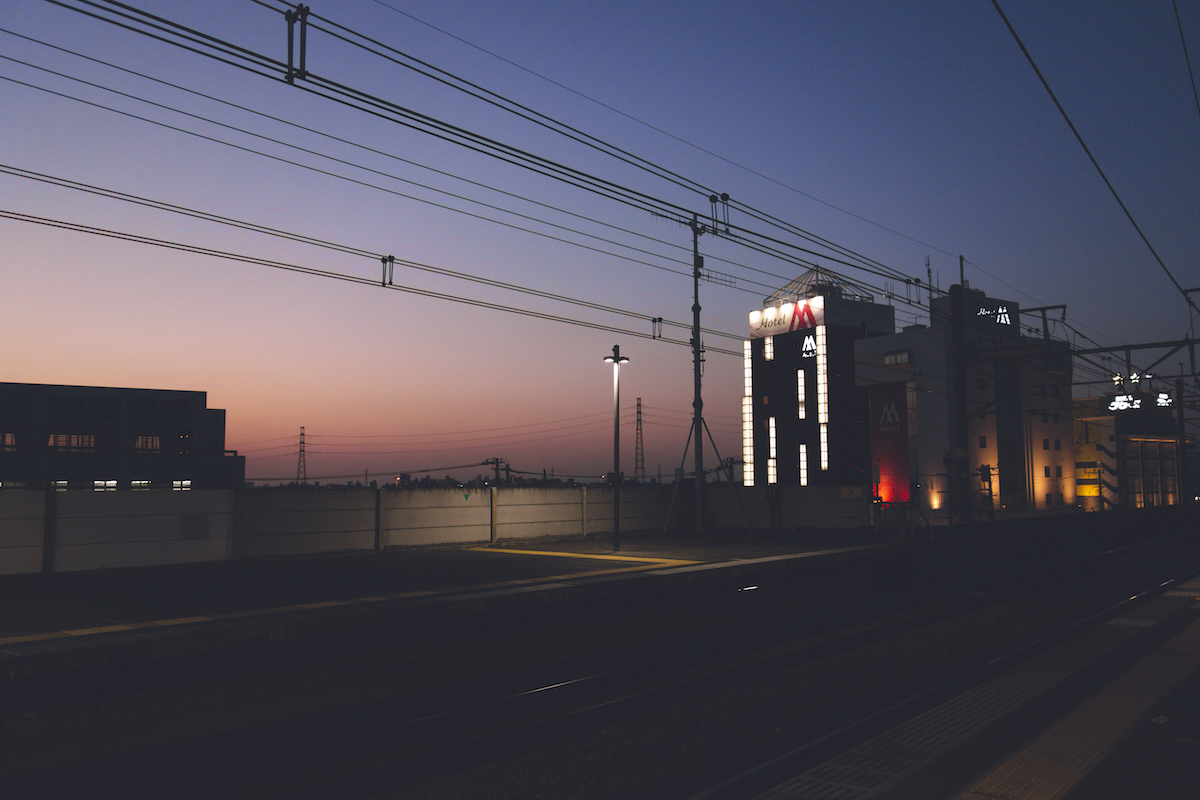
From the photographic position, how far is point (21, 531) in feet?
59.4

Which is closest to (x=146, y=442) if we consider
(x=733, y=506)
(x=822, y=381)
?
(x=822, y=381)

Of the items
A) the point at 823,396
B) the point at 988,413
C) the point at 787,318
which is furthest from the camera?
the point at 787,318

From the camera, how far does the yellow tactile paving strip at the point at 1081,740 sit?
623 centimetres

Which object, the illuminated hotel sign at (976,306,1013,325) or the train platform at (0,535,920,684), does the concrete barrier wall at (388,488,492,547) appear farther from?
the illuminated hotel sign at (976,306,1013,325)

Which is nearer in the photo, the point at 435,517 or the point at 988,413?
the point at 435,517

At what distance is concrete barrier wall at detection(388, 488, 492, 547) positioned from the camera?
25062 mm

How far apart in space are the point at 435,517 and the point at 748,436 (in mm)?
73005

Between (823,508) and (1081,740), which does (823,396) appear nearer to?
(823,508)

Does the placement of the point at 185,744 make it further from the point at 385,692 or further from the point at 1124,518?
the point at 1124,518

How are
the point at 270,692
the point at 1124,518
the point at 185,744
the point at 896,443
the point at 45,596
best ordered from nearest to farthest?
the point at 185,744 < the point at 270,692 < the point at 45,596 < the point at 896,443 < the point at 1124,518

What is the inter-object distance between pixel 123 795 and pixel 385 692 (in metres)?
4.77

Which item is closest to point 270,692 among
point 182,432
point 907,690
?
point 907,690

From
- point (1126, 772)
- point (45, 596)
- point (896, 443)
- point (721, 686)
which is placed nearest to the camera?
point (1126, 772)

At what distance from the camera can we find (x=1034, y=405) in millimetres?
81625
